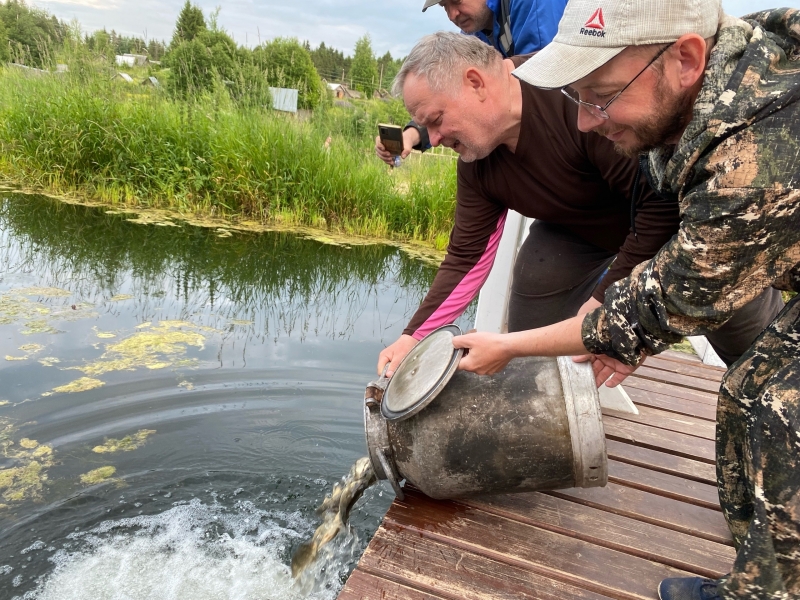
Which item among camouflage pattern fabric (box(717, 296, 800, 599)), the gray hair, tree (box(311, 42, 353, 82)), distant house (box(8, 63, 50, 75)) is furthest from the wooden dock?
tree (box(311, 42, 353, 82))

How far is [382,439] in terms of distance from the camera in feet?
6.22

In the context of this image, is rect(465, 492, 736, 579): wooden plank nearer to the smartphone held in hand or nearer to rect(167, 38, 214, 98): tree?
the smartphone held in hand

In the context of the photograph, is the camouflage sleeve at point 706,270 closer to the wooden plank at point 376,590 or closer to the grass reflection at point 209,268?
the wooden plank at point 376,590

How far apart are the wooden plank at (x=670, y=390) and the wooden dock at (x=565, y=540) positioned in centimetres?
54

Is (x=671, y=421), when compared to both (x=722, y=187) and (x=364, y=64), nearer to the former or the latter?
(x=722, y=187)

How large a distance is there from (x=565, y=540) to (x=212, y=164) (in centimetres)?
585

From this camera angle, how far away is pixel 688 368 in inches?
128

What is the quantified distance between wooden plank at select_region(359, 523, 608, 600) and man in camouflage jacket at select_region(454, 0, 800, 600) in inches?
20.7

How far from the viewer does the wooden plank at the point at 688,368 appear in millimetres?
3170

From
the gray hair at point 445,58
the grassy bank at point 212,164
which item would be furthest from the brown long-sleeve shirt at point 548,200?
the grassy bank at point 212,164

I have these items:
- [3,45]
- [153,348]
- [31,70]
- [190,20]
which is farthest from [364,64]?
[153,348]

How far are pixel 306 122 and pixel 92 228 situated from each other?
99.9 inches

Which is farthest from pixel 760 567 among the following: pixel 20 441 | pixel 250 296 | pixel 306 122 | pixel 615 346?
pixel 306 122

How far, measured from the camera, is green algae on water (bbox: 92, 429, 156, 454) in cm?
294
